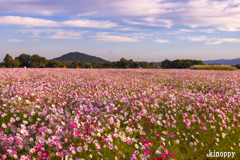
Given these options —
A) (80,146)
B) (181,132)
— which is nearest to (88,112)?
(80,146)

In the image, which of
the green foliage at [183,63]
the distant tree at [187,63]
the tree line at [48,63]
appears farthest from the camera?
the distant tree at [187,63]

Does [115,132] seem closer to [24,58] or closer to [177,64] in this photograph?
[177,64]

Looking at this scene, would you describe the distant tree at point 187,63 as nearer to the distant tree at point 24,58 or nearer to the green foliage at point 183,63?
the green foliage at point 183,63

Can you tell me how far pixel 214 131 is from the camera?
5.45 meters

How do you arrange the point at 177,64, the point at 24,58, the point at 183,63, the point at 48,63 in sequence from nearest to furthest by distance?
the point at 48,63 < the point at 177,64 < the point at 183,63 < the point at 24,58

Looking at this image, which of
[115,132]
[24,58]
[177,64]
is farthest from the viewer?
[24,58]

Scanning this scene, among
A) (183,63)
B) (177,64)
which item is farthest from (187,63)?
(177,64)

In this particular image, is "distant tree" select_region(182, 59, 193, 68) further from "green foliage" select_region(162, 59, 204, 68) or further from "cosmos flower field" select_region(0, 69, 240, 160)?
"cosmos flower field" select_region(0, 69, 240, 160)

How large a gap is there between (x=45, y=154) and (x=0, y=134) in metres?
1.43

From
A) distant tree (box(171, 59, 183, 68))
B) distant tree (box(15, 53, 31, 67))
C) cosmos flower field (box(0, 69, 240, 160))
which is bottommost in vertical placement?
cosmos flower field (box(0, 69, 240, 160))

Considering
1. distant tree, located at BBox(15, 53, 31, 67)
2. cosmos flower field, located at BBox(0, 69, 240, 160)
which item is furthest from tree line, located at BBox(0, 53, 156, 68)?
cosmos flower field, located at BBox(0, 69, 240, 160)

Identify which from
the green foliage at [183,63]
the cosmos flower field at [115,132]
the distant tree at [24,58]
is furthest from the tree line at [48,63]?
the cosmos flower field at [115,132]

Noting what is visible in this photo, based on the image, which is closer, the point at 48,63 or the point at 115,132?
the point at 115,132

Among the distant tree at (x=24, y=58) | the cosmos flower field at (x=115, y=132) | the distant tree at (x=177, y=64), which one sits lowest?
the cosmos flower field at (x=115, y=132)
